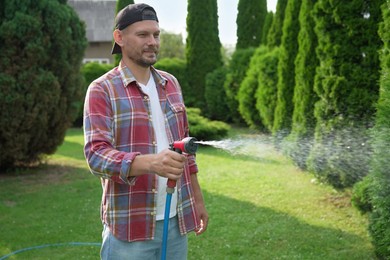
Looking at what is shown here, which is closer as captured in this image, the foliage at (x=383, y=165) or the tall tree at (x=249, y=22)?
the foliage at (x=383, y=165)

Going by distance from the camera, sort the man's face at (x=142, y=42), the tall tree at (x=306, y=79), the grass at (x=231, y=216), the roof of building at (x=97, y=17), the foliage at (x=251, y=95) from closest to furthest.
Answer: the man's face at (x=142, y=42) → the grass at (x=231, y=216) → the tall tree at (x=306, y=79) → the foliage at (x=251, y=95) → the roof of building at (x=97, y=17)

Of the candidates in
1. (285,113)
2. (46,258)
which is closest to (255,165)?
(285,113)

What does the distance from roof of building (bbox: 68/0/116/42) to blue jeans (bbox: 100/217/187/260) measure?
97.1 ft

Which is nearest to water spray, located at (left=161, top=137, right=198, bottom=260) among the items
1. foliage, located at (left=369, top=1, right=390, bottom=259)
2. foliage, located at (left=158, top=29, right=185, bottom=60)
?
foliage, located at (left=369, top=1, right=390, bottom=259)

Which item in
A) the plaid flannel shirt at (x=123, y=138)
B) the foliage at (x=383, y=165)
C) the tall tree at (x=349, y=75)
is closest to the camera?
the plaid flannel shirt at (x=123, y=138)

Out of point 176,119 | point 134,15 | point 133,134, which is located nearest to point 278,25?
point 176,119

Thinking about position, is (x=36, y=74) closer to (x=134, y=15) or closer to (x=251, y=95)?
(x=134, y=15)

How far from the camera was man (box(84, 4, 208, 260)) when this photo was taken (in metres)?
2.34

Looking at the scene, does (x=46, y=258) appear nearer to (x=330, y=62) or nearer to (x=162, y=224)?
(x=162, y=224)

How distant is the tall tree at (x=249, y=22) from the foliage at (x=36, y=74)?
10.1 meters

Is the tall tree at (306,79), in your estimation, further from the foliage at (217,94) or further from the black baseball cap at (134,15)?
the foliage at (217,94)

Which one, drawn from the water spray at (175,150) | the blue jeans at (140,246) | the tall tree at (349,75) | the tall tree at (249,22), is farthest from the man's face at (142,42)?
the tall tree at (249,22)

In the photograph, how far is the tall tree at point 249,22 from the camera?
59.7 ft

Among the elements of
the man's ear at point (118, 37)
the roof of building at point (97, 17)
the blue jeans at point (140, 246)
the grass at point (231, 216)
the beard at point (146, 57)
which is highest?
the roof of building at point (97, 17)
